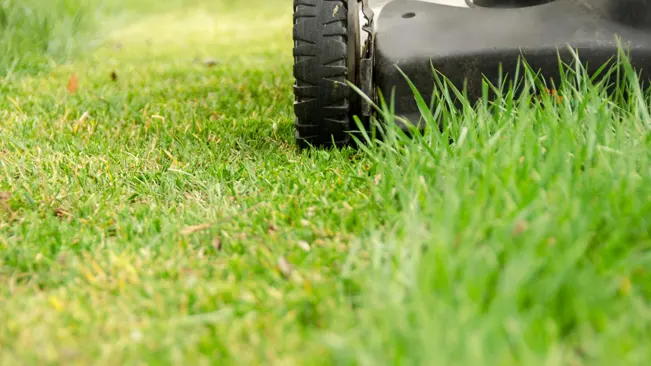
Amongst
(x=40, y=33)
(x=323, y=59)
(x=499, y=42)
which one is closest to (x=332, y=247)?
(x=323, y=59)

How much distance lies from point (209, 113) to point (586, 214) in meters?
1.65

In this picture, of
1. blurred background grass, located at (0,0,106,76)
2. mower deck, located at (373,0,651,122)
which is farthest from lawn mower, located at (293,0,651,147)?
blurred background grass, located at (0,0,106,76)

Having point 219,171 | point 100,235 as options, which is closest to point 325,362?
point 100,235

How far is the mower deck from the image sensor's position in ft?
5.76

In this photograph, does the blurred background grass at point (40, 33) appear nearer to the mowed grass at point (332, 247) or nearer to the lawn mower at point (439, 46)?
the mowed grass at point (332, 247)

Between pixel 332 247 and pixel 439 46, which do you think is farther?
pixel 439 46

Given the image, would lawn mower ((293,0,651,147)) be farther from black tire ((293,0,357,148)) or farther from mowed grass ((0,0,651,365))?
mowed grass ((0,0,651,365))

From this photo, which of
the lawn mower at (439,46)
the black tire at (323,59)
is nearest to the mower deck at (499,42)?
the lawn mower at (439,46)

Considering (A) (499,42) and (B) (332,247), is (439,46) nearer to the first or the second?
(A) (499,42)

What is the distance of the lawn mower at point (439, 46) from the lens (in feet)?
5.79

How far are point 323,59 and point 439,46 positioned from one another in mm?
309

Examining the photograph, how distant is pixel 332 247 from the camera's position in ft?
3.92

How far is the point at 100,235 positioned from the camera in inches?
54.3

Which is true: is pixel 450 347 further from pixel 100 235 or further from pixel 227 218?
pixel 100 235
